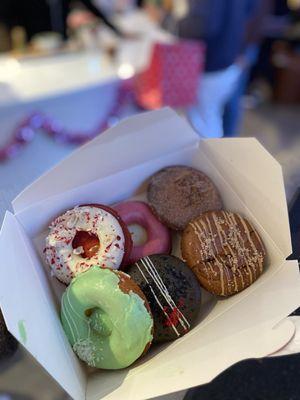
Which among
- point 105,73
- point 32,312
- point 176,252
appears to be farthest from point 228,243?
point 105,73

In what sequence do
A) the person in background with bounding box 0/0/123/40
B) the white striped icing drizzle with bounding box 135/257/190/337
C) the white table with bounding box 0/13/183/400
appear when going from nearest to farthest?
the white striped icing drizzle with bounding box 135/257/190/337, the white table with bounding box 0/13/183/400, the person in background with bounding box 0/0/123/40

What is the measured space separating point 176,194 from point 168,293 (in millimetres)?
213

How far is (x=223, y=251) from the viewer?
0.81m

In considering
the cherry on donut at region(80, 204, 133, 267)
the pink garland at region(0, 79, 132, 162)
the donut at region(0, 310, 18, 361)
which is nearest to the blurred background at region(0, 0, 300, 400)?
the pink garland at region(0, 79, 132, 162)

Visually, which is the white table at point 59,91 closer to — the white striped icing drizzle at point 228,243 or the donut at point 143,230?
the donut at point 143,230

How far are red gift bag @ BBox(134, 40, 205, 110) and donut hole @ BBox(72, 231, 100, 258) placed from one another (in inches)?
51.7

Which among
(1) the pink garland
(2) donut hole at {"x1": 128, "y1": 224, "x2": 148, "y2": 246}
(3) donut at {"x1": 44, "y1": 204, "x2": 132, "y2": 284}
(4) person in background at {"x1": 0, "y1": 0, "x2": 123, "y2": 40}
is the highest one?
(4) person in background at {"x1": 0, "y1": 0, "x2": 123, "y2": 40}

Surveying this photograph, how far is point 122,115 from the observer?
6.99 feet

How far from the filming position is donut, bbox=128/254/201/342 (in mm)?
727

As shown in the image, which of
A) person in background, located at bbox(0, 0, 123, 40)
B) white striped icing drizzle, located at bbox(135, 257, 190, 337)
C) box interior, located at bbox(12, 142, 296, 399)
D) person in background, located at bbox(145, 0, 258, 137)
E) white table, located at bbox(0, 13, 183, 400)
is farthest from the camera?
person in background, located at bbox(0, 0, 123, 40)

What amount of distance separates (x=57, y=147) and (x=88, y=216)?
1288 millimetres

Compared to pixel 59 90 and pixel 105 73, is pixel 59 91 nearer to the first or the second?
pixel 59 90

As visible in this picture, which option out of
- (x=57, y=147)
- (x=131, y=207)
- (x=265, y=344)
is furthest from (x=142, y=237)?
(x=57, y=147)

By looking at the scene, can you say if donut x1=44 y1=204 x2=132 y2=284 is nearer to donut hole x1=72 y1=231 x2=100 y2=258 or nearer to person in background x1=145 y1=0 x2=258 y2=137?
donut hole x1=72 y1=231 x2=100 y2=258
